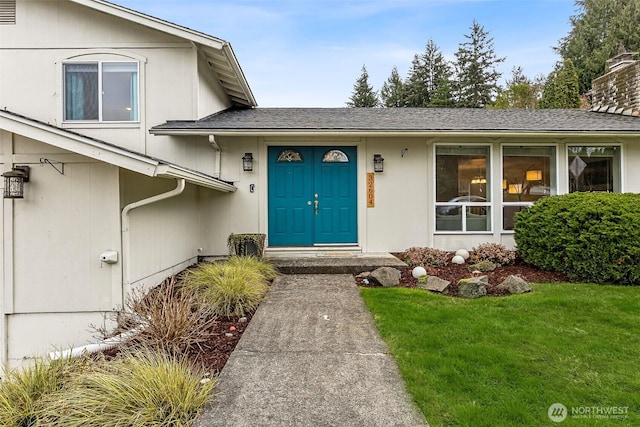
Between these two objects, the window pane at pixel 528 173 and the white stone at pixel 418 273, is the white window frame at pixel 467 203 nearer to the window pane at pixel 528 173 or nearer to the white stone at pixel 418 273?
the window pane at pixel 528 173

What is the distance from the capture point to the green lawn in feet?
7.42

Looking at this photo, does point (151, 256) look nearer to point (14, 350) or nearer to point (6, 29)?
point (14, 350)

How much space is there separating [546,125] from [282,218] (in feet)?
19.1

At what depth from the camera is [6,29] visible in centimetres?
656

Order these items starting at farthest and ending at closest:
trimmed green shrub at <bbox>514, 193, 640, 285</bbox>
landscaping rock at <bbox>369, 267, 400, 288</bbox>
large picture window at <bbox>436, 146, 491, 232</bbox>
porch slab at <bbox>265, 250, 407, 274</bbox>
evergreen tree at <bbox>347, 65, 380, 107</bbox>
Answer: evergreen tree at <bbox>347, 65, 380, 107</bbox> → large picture window at <bbox>436, 146, 491, 232</bbox> → porch slab at <bbox>265, 250, 407, 274</bbox> → landscaping rock at <bbox>369, 267, 400, 288</bbox> → trimmed green shrub at <bbox>514, 193, 640, 285</bbox>

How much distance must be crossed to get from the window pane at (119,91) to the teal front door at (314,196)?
2777mm

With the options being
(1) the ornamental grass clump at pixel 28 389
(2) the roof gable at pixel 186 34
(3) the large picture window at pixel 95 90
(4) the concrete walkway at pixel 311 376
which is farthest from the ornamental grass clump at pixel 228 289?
(2) the roof gable at pixel 186 34

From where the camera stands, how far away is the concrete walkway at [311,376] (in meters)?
2.17

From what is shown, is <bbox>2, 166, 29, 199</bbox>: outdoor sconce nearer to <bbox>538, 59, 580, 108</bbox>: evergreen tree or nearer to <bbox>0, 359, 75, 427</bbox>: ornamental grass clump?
<bbox>0, 359, 75, 427</bbox>: ornamental grass clump

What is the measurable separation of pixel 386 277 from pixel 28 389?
4.24 metres

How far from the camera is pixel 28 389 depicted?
96.3 inches

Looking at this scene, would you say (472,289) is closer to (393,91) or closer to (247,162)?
(247,162)

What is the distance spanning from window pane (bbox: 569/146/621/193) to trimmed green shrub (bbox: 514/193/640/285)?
1739 mm

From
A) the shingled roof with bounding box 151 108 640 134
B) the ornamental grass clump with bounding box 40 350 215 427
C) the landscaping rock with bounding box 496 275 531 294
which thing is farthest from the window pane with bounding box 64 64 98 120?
the landscaping rock with bounding box 496 275 531 294
